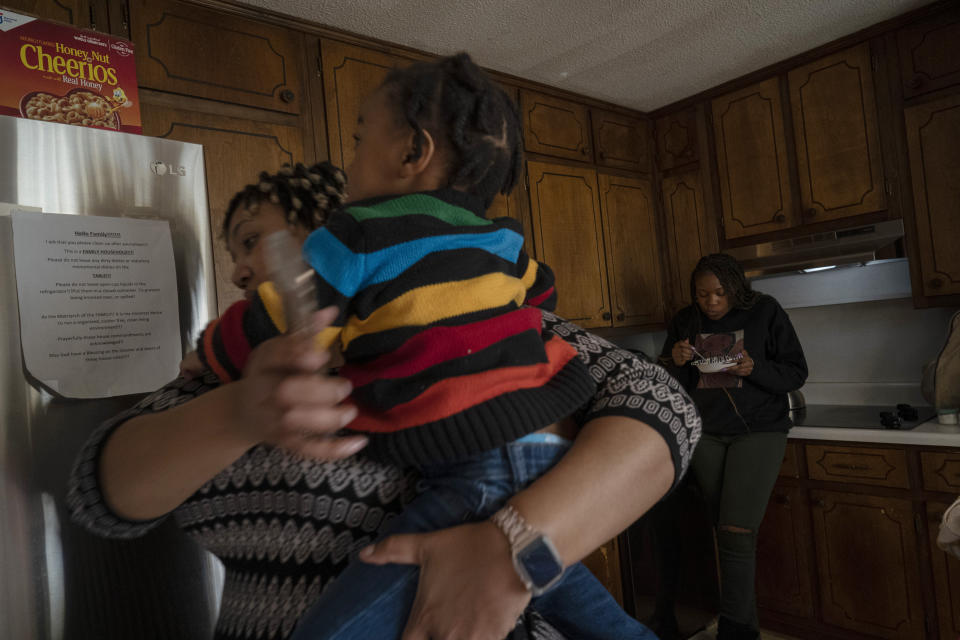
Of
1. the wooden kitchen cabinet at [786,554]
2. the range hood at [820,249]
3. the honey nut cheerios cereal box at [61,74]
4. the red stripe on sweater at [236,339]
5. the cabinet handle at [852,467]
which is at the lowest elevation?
the wooden kitchen cabinet at [786,554]

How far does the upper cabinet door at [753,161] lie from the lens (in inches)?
117

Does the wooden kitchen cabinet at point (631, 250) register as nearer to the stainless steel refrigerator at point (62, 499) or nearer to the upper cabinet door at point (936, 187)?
the upper cabinet door at point (936, 187)

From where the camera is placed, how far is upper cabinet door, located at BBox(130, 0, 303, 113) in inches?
72.1

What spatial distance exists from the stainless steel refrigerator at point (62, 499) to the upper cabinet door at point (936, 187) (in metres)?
2.91

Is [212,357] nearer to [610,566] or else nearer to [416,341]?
[416,341]

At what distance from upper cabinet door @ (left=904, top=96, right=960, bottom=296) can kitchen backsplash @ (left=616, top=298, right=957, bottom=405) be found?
418 mm

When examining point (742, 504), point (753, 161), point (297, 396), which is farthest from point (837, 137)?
point (297, 396)

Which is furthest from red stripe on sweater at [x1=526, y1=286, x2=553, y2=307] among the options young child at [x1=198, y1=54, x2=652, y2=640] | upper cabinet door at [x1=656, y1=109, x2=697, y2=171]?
upper cabinet door at [x1=656, y1=109, x2=697, y2=171]

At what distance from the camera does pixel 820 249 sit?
2822 millimetres

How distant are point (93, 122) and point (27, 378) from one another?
1.89 ft

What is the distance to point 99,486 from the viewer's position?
2.04 ft

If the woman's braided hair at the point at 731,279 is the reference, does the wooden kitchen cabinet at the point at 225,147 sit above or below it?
above

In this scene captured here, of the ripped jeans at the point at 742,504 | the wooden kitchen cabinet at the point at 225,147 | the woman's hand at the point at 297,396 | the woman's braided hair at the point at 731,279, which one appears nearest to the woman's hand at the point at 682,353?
the woman's braided hair at the point at 731,279

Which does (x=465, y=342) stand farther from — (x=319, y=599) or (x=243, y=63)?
(x=243, y=63)
